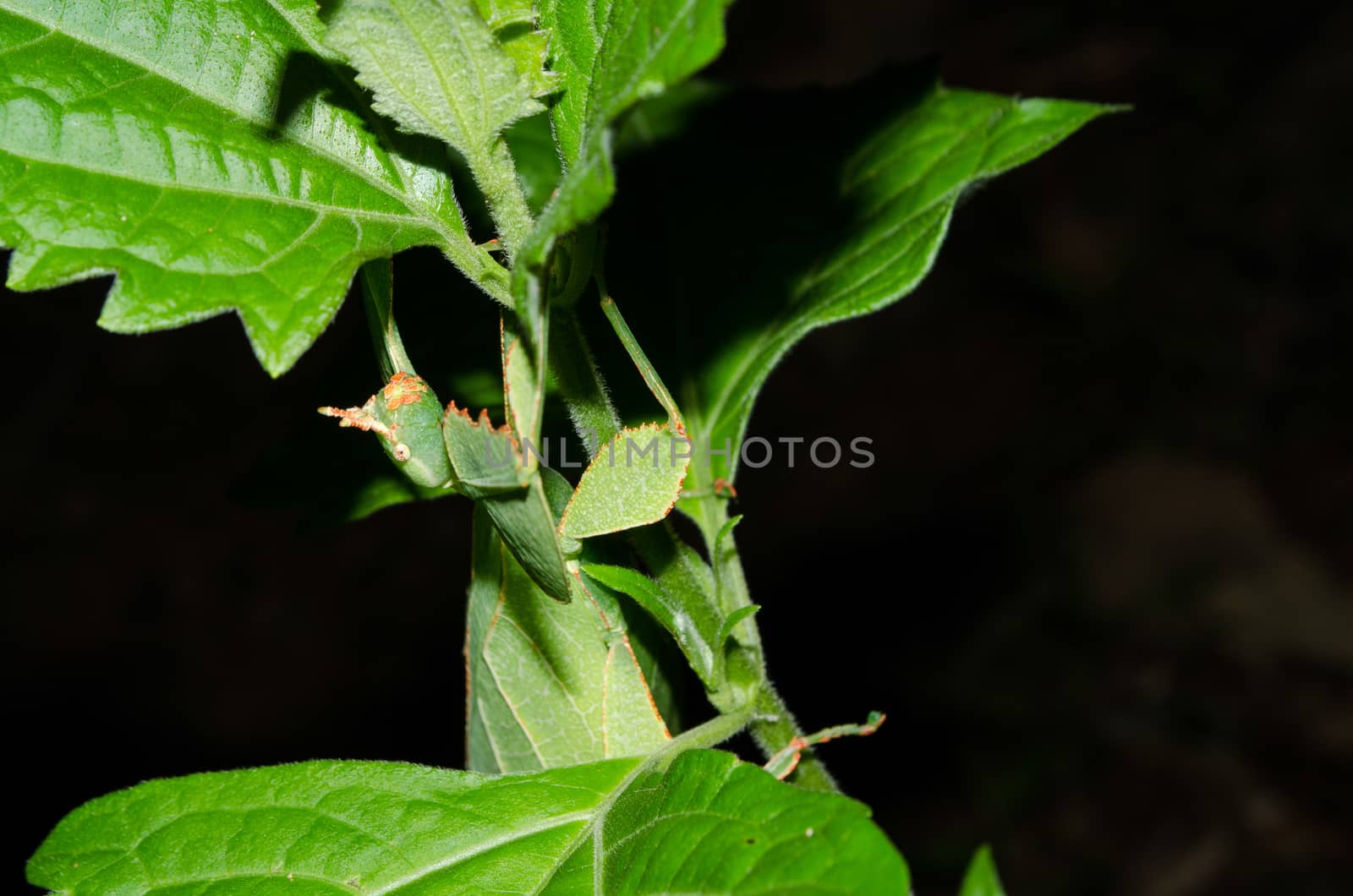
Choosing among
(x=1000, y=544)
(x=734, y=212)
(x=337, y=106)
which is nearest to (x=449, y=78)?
(x=337, y=106)

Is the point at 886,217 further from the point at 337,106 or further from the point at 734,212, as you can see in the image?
the point at 337,106

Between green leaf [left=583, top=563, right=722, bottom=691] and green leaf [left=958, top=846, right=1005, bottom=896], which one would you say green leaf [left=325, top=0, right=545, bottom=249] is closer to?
green leaf [left=583, top=563, right=722, bottom=691]

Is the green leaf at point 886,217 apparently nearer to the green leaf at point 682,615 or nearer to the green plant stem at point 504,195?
the green leaf at point 682,615

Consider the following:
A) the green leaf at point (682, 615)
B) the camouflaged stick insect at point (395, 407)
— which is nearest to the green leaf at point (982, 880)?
the green leaf at point (682, 615)

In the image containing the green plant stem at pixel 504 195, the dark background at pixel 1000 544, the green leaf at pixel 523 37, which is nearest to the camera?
the green leaf at pixel 523 37

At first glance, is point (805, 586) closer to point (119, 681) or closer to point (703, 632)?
point (119, 681)

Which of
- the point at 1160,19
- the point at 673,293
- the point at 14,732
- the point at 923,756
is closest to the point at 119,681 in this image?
the point at 14,732
